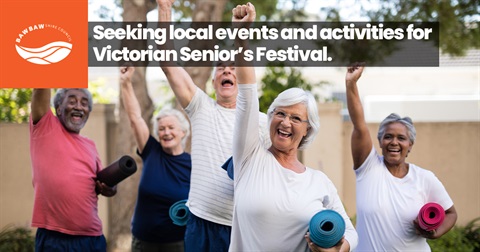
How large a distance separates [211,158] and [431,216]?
130 centimetres

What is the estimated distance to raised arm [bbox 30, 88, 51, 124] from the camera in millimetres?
4395

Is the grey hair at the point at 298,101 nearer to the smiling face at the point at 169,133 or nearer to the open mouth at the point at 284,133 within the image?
the open mouth at the point at 284,133

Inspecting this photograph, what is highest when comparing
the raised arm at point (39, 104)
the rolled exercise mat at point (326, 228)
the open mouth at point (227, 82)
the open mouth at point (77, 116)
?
the open mouth at point (227, 82)

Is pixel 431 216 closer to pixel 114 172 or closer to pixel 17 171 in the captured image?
pixel 114 172

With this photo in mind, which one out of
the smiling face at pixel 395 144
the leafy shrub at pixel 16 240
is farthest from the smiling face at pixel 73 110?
the leafy shrub at pixel 16 240

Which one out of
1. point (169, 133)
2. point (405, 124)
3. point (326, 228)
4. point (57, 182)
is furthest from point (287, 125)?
point (169, 133)

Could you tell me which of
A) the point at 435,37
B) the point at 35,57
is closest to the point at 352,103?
the point at 35,57

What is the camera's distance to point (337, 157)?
25.6 feet

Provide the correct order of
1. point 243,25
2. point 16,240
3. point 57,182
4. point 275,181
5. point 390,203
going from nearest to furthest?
point 243,25 < point 275,181 < point 390,203 < point 57,182 < point 16,240

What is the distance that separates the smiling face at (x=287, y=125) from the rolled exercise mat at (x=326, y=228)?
1.25 feet

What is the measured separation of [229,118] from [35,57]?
1984 millimetres

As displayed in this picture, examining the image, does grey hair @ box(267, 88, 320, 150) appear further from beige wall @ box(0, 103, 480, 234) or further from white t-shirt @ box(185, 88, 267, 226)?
beige wall @ box(0, 103, 480, 234)

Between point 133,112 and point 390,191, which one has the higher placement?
point 133,112

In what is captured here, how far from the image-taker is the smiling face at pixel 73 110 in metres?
4.54
